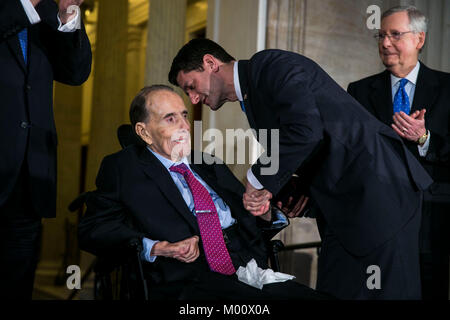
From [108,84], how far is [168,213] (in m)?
7.73

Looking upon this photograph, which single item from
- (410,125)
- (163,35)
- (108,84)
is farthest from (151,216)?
(108,84)

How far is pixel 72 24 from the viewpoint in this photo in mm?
2594

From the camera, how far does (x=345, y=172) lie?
2.25 metres

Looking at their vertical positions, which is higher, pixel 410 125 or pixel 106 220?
pixel 410 125

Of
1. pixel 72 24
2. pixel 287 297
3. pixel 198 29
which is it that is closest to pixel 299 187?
pixel 287 297

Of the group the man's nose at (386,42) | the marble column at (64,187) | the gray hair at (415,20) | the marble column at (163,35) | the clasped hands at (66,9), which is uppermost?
the marble column at (163,35)

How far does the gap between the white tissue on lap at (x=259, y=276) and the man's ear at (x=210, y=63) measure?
946 mm

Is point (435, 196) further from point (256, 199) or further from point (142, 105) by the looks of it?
Result: point (142, 105)

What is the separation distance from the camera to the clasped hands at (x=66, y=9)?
7.93 feet

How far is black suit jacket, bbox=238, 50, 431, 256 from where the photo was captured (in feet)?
7.04

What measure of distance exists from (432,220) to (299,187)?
94cm

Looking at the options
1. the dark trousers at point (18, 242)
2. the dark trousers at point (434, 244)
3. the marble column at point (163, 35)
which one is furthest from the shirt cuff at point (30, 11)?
the marble column at point (163, 35)

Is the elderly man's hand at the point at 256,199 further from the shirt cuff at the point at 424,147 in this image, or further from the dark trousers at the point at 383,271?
the shirt cuff at the point at 424,147

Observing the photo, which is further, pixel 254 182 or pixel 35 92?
pixel 35 92
